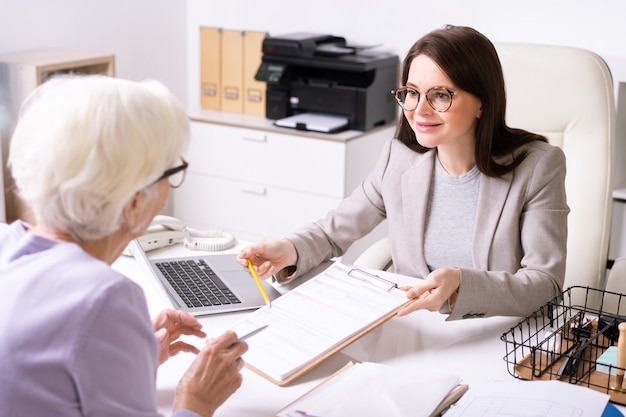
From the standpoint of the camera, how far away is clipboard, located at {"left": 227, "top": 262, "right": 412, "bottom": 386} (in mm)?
1384

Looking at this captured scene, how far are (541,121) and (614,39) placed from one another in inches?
44.6

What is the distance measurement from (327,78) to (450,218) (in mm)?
1693

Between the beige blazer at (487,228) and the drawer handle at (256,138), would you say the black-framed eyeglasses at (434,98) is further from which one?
the drawer handle at (256,138)

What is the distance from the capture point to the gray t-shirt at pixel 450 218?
189cm

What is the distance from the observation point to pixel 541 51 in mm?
2174

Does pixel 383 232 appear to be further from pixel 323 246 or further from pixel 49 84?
pixel 49 84

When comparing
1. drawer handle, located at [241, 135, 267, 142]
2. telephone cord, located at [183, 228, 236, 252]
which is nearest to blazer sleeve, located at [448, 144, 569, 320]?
telephone cord, located at [183, 228, 236, 252]

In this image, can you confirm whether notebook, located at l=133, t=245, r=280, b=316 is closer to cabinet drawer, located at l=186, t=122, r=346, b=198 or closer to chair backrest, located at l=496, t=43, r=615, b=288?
chair backrest, located at l=496, t=43, r=615, b=288

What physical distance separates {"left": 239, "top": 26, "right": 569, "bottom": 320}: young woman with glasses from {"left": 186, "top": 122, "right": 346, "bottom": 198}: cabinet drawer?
1313 millimetres

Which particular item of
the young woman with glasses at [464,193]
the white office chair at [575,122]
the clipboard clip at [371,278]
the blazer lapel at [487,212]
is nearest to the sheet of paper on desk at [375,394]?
the clipboard clip at [371,278]

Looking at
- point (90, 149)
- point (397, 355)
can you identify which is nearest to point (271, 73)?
point (397, 355)

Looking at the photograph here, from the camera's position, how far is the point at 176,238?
78.5 inches

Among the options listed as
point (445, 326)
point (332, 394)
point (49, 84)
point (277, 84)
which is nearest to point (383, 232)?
point (277, 84)

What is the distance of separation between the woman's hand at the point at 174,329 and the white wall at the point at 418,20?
7.32ft
